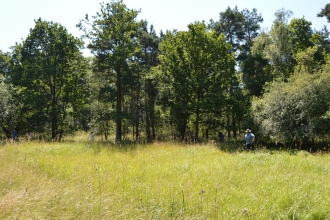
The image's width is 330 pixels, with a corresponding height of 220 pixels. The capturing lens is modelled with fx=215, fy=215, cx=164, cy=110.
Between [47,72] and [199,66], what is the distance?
46.0ft

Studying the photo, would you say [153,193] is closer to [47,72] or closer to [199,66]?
[199,66]

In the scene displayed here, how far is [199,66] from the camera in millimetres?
20422

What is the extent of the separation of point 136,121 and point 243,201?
2105 centimetres

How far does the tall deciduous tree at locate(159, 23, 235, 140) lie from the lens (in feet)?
65.6

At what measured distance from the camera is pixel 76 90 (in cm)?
2153

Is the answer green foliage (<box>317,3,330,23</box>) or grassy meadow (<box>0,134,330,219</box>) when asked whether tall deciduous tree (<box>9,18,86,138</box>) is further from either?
green foliage (<box>317,3,330,23</box>)

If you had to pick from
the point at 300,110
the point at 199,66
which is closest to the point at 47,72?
the point at 199,66

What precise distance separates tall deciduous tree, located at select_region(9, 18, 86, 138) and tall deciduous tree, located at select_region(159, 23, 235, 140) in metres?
9.61

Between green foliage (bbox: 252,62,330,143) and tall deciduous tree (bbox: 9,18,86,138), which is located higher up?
tall deciduous tree (bbox: 9,18,86,138)

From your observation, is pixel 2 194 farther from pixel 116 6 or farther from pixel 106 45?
pixel 116 6

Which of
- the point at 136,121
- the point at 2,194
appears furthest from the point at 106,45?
the point at 2,194

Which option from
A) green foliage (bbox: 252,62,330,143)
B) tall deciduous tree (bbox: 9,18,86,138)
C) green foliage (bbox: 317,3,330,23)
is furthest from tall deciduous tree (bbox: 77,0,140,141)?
green foliage (bbox: 317,3,330,23)

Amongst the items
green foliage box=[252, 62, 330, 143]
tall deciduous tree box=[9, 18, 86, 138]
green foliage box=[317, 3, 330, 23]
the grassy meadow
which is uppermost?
green foliage box=[317, 3, 330, 23]

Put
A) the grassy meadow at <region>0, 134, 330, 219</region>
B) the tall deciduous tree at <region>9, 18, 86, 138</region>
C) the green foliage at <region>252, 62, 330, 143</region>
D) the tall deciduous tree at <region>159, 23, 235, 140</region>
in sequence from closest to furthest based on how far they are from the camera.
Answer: the grassy meadow at <region>0, 134, 330, 219</region>, the green foliage at <region>252, 62, 330, 143</region>, the tall deciduous tree at <region>9, 18, 86, 138</region>, the tall deciduous tree at <region>159, 23, 235, 140</region>
